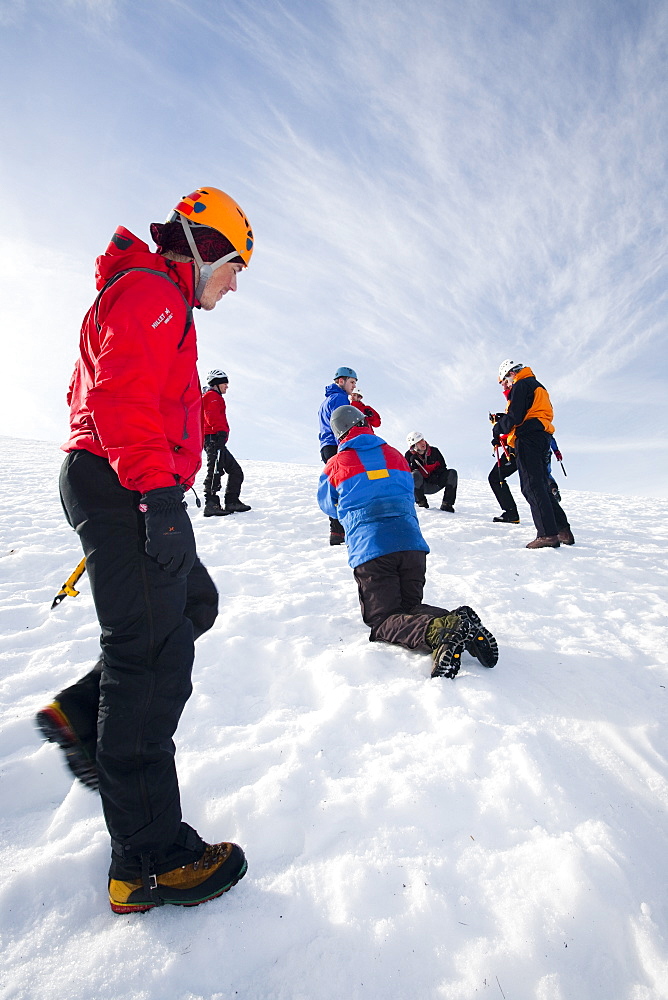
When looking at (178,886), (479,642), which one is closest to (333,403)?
(479,642)

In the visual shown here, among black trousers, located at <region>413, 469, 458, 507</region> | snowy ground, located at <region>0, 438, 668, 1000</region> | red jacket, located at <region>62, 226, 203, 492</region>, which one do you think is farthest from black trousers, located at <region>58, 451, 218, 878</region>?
black trousers, located at <region>413, 469, 458, 507</region>

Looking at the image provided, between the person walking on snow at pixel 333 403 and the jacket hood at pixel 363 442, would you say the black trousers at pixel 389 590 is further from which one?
the person walking on snow at pixel 333 403

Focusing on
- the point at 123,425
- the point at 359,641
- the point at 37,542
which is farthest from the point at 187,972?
the point at 37,542

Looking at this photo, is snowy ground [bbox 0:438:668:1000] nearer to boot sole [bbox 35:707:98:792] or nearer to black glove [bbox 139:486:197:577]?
boot sole [bbox 35:707:98:792]

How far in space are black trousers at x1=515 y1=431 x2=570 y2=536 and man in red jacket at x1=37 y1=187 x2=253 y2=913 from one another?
571 cm

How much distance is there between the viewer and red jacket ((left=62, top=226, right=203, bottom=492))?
172 centimetres

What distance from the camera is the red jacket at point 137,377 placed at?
5.65 feet

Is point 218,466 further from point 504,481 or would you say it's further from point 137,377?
point 137,377

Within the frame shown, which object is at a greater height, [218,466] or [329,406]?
[329,406]

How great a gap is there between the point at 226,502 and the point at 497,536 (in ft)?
16.0

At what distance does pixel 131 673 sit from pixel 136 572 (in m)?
0.37

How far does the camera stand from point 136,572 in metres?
1.77

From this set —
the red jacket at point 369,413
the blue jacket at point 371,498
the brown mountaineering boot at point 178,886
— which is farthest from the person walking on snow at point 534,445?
the brown mountaineering boot at point 178,886

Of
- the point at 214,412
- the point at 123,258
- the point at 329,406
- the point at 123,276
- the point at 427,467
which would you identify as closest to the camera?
the point at 123,276
